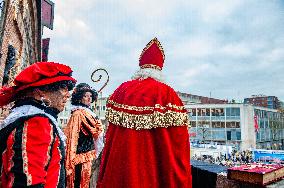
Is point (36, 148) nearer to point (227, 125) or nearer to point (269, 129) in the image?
point (227, 125)

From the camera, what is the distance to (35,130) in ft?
6.43

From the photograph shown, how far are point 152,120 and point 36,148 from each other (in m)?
1.25

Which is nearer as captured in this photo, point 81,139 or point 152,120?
point 152,120

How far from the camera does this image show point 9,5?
477 centimetres

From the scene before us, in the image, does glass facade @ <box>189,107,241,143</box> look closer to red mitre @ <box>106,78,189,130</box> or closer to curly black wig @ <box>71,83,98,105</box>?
curly black wig @ <box>71,83,98,105</box>

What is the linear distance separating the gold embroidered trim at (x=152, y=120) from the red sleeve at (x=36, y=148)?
1.00 metres

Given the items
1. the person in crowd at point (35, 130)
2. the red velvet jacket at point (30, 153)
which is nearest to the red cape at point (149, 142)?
the person in crowd at point (35, 130)

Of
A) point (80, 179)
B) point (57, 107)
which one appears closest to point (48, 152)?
point (57, 107)

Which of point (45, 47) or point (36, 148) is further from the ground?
point (45, 47)

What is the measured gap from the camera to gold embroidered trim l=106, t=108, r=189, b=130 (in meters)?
2.80

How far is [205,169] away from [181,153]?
379 millimetres

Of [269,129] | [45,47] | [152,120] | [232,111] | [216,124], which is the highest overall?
[45,47]

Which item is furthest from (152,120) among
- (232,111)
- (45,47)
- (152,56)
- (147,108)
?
(232,111)

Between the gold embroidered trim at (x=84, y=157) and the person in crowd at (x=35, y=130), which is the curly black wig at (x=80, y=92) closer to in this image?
the gold embroidered trim at (x=84, y=157)
